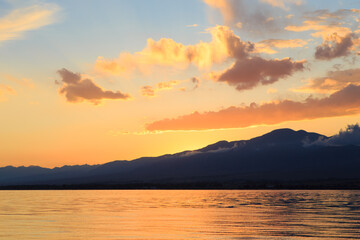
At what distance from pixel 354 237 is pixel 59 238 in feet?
81.2

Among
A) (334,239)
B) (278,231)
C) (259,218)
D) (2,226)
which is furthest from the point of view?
(259,218)

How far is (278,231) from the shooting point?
4506 centimetres

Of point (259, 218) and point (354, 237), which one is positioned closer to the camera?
point (354, 237)

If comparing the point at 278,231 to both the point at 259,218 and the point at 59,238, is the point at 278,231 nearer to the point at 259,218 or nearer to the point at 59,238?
the point at 259,218

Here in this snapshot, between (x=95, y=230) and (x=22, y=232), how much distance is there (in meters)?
6.74

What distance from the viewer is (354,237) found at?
4022 cm

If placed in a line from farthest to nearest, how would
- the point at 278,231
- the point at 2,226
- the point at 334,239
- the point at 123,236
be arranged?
the point at 2,226, the point at 278,231, the point at 123,236, the point at 334,239

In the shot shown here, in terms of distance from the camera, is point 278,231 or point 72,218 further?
point 72,218

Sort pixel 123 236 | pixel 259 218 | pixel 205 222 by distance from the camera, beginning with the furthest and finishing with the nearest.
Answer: pixel 259 218
pixel 205 222
pixel 123 236

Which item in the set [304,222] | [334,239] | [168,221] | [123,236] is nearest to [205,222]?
[168,221]

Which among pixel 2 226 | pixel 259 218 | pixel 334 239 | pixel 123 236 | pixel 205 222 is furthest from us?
pixel 259 218

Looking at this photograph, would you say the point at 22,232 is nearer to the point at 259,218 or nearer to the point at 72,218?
the point at 72,218

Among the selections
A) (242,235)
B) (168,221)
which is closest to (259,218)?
(168,221)

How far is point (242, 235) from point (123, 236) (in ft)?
34.0
